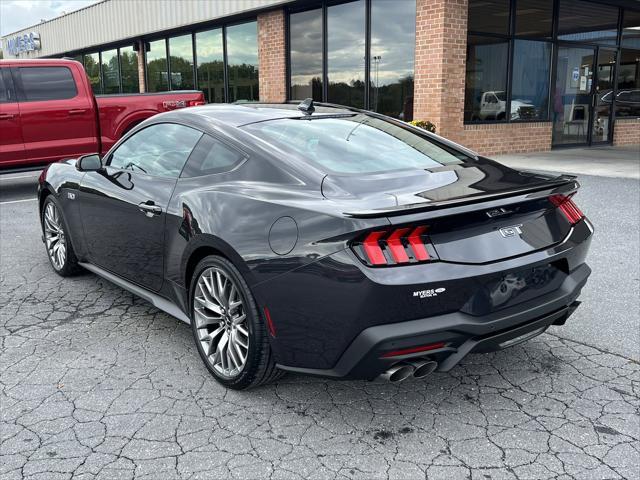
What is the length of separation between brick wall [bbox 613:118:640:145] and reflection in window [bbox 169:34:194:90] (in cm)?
1261

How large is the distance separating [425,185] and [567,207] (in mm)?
833

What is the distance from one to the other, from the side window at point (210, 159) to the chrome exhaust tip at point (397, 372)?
140 centimetres

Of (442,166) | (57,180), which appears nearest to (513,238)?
(442,166)

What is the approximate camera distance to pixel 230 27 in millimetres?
16953

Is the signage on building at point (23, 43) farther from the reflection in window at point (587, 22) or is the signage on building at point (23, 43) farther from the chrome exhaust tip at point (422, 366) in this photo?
the chrome exhaust tip at point (422, 366)

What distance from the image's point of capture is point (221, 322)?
10.5 ft

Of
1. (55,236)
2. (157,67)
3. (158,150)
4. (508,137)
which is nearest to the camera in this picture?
(158,150)

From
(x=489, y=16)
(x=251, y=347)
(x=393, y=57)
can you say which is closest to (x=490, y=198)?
(x=251, y=347)

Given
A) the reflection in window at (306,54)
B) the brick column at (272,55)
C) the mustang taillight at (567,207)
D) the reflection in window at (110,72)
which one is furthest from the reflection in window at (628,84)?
the reflection in window at (110,72)

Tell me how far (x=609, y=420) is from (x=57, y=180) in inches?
170

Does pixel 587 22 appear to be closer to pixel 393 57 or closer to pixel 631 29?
pixel 631 29

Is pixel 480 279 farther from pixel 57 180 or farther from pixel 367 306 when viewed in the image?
pixel 57 180

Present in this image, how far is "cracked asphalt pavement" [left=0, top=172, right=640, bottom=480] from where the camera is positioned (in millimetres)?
2529

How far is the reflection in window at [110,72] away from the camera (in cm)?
2308
